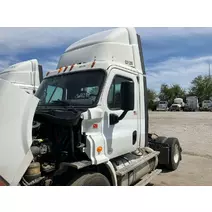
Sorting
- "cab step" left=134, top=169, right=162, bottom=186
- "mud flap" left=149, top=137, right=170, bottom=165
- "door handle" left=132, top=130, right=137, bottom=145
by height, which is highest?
"door handle" left=132, top=130, right=137, bottom=145

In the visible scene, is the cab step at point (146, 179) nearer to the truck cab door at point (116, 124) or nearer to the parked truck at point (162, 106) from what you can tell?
the truck cab door at point (116, 124)

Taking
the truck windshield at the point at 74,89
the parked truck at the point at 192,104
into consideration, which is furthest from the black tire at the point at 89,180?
the parked truck at the point at 192,104

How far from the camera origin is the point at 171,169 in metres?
6.35

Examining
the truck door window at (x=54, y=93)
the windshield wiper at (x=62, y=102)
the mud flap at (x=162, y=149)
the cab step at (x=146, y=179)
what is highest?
the truck door window at (x=54, y=93)

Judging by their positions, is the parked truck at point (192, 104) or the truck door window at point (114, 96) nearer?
the truck door window at point (114, 96)

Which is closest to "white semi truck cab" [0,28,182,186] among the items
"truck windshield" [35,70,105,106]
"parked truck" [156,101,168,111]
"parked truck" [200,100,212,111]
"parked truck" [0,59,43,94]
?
"truck windshield" [35,70,105,106]

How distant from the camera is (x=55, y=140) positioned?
3586 millimetres

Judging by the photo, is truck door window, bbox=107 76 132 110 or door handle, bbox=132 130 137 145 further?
door handle, bbox=132 130 137 145

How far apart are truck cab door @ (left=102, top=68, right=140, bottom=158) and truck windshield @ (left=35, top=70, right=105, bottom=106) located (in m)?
0.19

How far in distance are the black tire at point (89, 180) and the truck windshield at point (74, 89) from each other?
1092mm

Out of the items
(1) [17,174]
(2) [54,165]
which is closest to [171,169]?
(2) [54,165]

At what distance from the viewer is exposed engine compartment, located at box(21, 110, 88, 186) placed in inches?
127

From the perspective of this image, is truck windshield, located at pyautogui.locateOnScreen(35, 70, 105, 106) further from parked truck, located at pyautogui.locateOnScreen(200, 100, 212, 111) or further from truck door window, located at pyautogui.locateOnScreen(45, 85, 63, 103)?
parked truck, located at pyautogui.locateOnScreen(200, 100, 212, 111)

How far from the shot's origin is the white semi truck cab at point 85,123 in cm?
276
